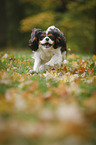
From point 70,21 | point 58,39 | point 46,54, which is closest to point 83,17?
point 70,21

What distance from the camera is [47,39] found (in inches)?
162

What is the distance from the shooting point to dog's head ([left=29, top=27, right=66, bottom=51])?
13.7 ft

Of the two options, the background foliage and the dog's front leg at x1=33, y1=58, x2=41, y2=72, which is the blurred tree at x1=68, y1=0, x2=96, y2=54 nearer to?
the background foliage

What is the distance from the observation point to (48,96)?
1.94 meters

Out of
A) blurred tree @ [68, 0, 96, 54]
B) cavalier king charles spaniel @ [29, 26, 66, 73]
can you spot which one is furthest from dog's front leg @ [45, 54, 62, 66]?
blurred tree @ [68, 0, 96, 54]

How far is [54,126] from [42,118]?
6.9 inches

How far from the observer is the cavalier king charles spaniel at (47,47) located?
4.22 meters

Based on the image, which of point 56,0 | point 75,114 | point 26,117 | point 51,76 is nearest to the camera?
point 75,114

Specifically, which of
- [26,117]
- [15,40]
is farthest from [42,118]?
[15,40]

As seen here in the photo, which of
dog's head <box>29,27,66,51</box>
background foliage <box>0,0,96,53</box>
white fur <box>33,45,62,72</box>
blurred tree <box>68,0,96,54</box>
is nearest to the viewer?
dog's head <box>29,27,66,51</box>

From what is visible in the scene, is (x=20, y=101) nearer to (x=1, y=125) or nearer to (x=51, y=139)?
(x=1, y=125)

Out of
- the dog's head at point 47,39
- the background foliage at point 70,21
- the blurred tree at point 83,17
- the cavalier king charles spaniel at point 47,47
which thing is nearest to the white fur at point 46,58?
the cavalier king charles spaniel at point 47,47

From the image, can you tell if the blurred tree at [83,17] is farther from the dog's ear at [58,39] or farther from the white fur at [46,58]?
the white fur at [46,58]

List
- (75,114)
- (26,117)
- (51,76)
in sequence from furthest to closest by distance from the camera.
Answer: (51,76)
(26,117)
(75,114)
